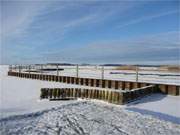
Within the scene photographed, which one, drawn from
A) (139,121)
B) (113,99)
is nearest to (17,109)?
(113,99)

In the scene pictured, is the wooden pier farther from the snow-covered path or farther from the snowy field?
the snow-covered path

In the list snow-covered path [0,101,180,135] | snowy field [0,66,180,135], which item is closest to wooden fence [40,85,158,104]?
snowy field [0,66,180,135]

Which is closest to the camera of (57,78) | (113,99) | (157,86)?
(113,99)

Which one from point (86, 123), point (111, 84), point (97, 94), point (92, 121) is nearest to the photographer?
point (86, 123)

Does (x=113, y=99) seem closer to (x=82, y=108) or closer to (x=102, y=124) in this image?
(x=82, y=108)

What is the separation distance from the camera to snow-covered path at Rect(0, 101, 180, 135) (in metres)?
6.11

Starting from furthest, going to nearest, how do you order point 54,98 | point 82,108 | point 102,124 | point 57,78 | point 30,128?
point 57,78
point 54,98
point 82,108
point 102,124
point 30,128

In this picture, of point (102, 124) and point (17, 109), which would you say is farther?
point (17, 109)

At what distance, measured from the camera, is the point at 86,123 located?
22.2 feet

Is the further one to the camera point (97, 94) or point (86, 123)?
point (97, 94)

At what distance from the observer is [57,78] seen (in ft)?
67.9

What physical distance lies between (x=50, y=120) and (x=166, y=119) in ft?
12.0

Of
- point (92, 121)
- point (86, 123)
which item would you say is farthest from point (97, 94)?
point (86, 123)

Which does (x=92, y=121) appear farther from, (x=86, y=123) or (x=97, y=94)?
(x=97, y=94)
